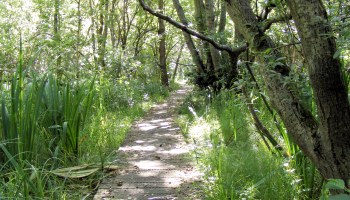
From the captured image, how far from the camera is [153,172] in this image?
4094 mm

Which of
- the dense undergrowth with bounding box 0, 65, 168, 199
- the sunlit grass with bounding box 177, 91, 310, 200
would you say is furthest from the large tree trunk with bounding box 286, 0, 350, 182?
the dense undergrowth with bounding box 0, 65, 168, 199

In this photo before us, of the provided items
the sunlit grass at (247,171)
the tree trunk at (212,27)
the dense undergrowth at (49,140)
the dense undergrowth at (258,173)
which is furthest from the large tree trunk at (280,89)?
the tree trunk at (212,27)

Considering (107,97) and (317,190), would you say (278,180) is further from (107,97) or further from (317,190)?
(107,97)

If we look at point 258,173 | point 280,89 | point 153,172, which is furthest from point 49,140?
point 280,89

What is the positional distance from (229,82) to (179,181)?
4.76 m

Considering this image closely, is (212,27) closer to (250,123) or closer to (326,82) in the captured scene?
(250,123)

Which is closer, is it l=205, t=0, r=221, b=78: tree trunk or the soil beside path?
the soil beside path

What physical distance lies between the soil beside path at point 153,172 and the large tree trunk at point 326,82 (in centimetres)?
151

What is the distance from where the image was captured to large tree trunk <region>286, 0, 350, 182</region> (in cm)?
203

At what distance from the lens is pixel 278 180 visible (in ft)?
10.00

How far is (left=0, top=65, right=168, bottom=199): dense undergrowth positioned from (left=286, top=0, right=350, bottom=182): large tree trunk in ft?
6.23

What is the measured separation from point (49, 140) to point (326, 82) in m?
3.02

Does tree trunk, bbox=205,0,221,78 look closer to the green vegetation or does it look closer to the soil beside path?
the green vegetation

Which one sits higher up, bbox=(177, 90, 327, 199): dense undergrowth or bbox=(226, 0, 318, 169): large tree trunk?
bbox=(226, 0, 318, 169): large tree trunk
